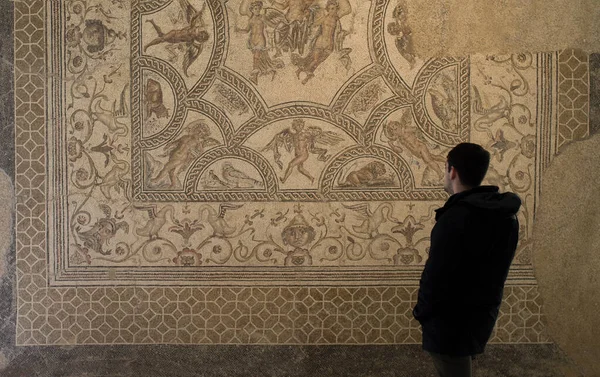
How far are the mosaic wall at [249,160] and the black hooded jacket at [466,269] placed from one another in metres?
1.09

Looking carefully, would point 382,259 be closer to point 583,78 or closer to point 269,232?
point 269,232

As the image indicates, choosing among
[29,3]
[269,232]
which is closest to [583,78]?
[269,232]

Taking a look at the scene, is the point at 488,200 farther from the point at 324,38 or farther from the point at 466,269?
the point at 324,38

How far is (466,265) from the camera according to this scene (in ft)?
6.75

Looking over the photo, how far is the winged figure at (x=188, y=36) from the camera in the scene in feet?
10.7

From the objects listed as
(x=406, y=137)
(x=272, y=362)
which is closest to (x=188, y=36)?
(x=406, y=137)

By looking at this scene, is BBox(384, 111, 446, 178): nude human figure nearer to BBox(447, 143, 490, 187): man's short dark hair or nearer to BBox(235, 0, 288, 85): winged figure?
BBox(235, 0, 288, 85): winged figure

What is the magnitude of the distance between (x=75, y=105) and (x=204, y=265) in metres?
1.10

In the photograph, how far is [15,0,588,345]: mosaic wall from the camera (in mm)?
3205

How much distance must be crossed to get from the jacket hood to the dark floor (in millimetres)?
1355

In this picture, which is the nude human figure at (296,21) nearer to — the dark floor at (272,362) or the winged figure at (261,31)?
the winged figure at (261,31)

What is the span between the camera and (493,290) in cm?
211

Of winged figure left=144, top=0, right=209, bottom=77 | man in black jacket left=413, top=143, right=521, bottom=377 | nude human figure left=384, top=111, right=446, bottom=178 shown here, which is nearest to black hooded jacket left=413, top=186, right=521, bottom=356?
man in black jacket left=413, top=143, right=521, bottom=377

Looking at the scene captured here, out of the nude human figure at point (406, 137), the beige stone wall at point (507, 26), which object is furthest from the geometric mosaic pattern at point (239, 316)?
the beige stone wall at point (507, 26)
